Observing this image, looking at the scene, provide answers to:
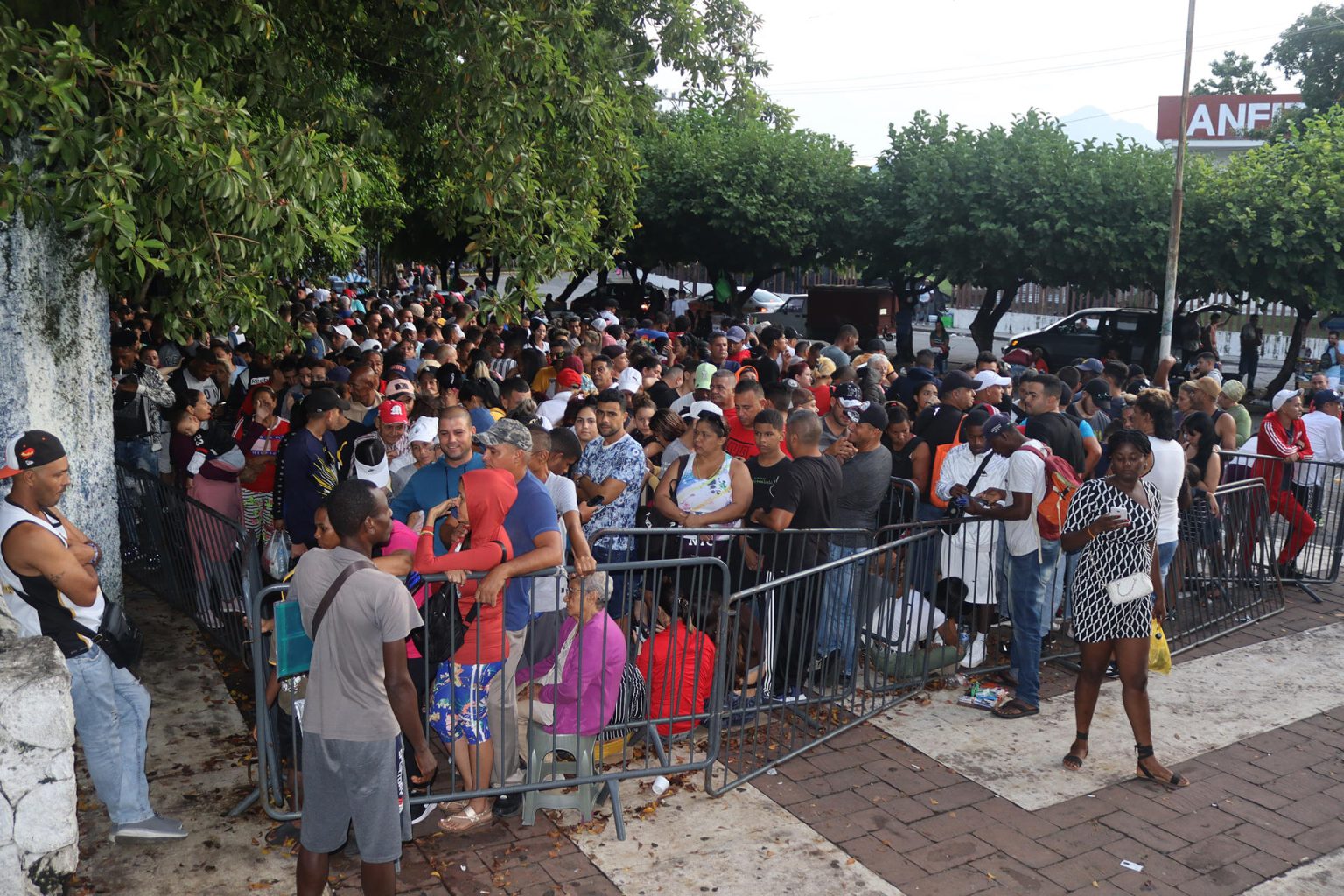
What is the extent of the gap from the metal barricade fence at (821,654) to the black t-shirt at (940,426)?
123 centimetres

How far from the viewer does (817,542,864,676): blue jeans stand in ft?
21.7

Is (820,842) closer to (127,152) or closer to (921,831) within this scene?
(921,831)

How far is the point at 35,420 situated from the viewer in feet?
23.2

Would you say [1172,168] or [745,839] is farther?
[1172,168]

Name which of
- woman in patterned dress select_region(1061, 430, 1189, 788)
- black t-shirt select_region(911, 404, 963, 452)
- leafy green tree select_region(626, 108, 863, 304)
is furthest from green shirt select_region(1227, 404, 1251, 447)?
leafy green tree select_region(626, 108, 863, 304)

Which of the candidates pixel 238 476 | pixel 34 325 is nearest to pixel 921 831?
pixel 238 476

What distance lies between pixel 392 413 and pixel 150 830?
117 inches

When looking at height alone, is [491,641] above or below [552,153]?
below

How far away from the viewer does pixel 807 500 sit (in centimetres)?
679

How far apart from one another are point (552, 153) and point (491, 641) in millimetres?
5680

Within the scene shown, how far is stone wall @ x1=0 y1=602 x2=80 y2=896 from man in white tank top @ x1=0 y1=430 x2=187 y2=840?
225 millimetres

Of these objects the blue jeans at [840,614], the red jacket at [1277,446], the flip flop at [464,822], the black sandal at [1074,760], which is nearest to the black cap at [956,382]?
the blue jeans at [840,614]

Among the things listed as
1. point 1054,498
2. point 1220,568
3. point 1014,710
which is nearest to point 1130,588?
point 1054,498

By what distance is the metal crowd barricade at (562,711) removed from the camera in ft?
17.3
